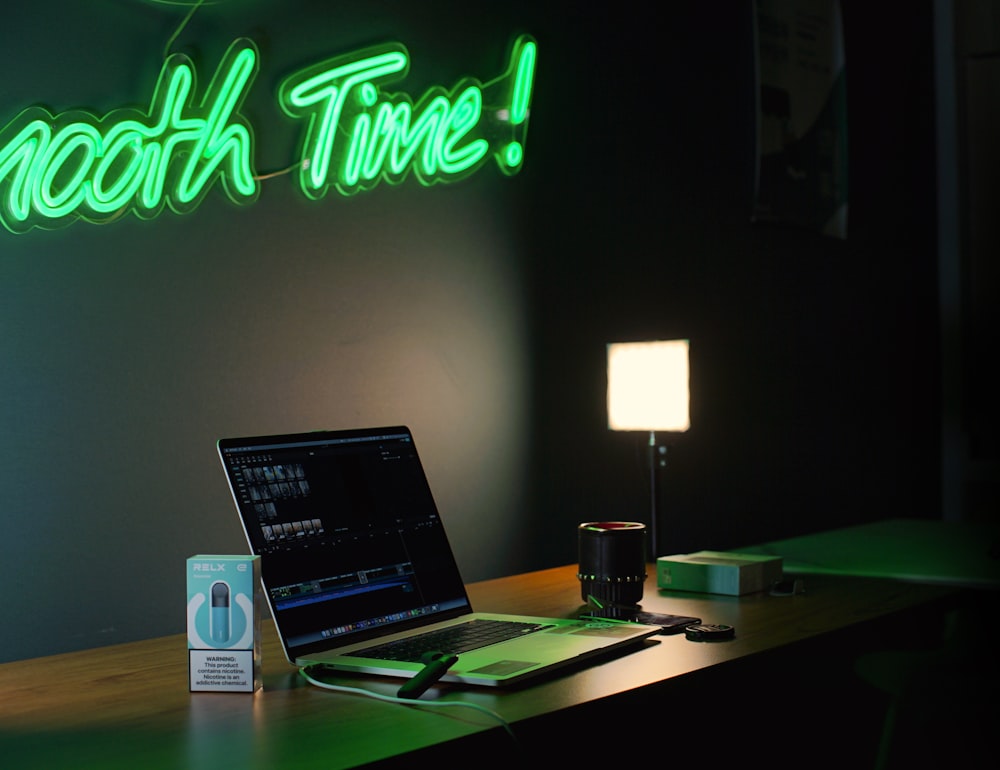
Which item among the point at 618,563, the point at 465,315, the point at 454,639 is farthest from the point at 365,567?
the point at 465,315

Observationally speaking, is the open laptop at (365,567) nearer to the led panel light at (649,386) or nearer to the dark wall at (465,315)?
the dark wall at (465,315)

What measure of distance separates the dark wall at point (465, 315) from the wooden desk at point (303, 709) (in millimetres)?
489

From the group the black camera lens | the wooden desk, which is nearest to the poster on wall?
the black camera lens

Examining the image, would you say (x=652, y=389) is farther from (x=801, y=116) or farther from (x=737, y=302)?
(x=801, y=116)

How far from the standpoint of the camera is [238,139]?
8.00ft

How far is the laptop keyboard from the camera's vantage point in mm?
1696

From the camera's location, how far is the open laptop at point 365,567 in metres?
1.68

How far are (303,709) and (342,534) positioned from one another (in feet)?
1.33

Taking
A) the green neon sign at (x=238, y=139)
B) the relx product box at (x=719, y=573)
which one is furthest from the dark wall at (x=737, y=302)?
the relx product box at (x=719, y=573)

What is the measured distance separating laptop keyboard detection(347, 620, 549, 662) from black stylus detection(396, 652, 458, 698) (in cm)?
11

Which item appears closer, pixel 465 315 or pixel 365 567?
pixel 365 567

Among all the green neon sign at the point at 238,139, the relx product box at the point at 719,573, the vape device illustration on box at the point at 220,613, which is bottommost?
the relx product box at the point at 719,573

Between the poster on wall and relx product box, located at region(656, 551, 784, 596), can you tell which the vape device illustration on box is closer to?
relx product box, located at region(656, 551, 784, 596)

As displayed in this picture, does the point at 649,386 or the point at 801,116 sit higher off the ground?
the point at 801,116
